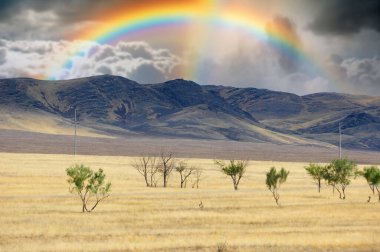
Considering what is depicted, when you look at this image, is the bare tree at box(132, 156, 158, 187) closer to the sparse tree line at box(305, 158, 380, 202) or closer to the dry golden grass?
the dry golden grass

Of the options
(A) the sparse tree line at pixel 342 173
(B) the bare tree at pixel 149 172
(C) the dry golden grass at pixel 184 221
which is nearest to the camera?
(C) the dry golden grass at pixel 184 221

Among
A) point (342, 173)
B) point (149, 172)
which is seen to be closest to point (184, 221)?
point (342, 173)

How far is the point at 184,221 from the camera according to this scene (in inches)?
2482

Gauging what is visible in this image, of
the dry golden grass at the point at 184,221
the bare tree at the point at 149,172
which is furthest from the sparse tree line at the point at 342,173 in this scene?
the bare tree at the point at 149,172

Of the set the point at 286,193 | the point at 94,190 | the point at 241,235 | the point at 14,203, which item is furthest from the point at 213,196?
the point at 241,235

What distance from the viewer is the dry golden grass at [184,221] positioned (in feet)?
161

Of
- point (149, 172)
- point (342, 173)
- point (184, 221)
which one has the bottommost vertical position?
point (184, 221)

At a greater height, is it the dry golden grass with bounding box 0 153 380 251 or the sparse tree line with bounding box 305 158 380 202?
the sparse tree line with bounding box 305 158 380 202

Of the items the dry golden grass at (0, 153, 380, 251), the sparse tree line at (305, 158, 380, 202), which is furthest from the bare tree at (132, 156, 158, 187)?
the sparse tree line at (305, 158, 380, 202)

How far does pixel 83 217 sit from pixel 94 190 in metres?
11.4

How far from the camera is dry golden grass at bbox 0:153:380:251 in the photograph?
49.0 m

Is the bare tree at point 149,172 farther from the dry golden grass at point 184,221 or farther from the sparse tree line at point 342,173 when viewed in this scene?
the sparse tree line at point 342,173

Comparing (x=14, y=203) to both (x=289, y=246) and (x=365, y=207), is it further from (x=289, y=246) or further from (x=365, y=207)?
(x=365, y=207)

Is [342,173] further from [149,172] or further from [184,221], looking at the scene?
[184,221]
